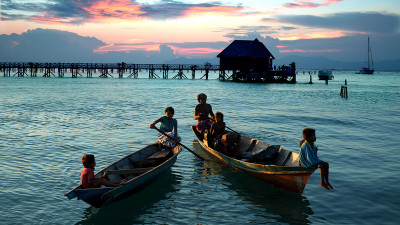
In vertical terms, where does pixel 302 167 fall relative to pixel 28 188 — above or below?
above

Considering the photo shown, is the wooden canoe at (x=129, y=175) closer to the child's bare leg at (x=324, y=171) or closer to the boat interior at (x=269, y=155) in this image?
the boat interior at (x=269, y=155)

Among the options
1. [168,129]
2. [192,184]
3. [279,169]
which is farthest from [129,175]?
[279,169]

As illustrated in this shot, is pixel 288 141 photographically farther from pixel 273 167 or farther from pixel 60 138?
pixel 60 138

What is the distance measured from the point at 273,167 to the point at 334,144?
7.41 metres

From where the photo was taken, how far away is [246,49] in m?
62.8

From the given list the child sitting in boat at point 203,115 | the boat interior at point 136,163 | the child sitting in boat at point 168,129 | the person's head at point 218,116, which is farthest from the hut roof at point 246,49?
the boat interior at point 136,163

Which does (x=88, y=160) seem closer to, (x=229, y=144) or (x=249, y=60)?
(x=229, y=144)

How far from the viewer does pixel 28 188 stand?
8531mm

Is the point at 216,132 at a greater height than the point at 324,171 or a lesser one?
greater

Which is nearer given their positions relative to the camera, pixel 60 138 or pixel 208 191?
pixel 208 191

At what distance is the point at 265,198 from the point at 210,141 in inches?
128

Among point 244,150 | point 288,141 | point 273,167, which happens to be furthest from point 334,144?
point 273,167

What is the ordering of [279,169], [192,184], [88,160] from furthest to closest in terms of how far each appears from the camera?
[192,184] → [279,169] → [88,160]

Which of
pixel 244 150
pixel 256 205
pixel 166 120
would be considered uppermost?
pixel 166 120
